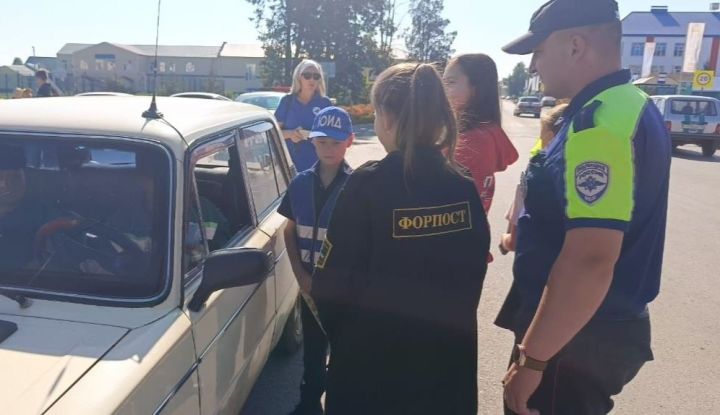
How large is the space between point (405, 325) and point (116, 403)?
89 centimetres

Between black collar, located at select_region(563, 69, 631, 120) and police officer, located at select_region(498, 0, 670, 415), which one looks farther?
black collar, located at select_region(563, 69, 631, 120)

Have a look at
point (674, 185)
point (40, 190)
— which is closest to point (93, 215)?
point (40, 190)

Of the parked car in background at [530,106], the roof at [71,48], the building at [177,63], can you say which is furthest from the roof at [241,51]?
the parked car in background at [530,106]

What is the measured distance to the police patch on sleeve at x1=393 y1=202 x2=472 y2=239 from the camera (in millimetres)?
1815

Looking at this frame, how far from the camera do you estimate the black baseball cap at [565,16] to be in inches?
71.5

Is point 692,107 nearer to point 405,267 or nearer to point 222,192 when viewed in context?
point 222,192

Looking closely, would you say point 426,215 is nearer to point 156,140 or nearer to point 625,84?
point 625,84

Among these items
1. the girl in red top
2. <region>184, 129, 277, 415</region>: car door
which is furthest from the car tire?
the girl in red top

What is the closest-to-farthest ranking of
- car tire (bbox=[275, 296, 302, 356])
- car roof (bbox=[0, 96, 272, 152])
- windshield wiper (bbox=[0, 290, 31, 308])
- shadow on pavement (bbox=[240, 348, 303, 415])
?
windshield wiper (bbox=[0, 290, 31, 308]) → car roof (bbox=[0, 96, 272, 152]) → shadow on pavement (bbox=[240, 348, 303, 415]) → car tire (bbox=[275, 296, 302, 356])

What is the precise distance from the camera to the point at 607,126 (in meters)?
1.70

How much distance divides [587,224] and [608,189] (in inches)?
4.6

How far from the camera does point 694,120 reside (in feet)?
61.3

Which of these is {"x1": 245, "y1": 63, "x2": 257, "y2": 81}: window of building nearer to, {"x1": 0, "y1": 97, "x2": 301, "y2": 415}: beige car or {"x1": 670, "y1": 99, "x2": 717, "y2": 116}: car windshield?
{"x1": 670, "y1": 99, "x2": 717, "y2": 116}: car windshield

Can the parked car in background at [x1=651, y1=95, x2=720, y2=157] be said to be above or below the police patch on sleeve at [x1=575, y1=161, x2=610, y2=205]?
above
